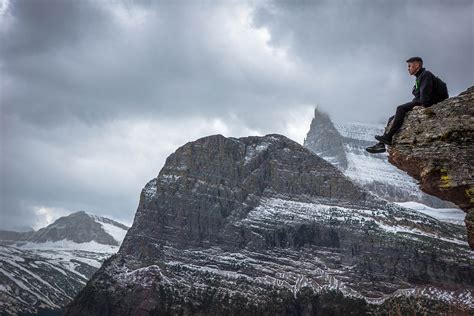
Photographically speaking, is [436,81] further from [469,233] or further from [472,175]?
[469,233]

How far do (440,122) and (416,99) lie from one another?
1.82 metres

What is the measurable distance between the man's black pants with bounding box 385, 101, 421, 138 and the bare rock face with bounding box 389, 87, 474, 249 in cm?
28

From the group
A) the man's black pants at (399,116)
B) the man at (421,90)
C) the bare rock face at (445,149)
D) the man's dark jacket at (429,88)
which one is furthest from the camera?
the man's black pants at (399,116)

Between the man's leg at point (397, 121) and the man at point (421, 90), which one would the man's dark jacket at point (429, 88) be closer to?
the man at point (421, 90)

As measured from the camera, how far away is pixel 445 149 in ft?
67.7

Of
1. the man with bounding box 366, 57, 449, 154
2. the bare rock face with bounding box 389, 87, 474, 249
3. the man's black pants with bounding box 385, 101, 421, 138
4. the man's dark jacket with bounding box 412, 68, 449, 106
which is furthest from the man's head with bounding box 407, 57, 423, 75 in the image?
the bare rock face with bounding box 389, 87, 474, 249

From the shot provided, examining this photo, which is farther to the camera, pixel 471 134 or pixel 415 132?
pixel 415 132

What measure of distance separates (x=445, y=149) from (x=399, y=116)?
9.36 ft

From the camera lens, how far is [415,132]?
71.5ft

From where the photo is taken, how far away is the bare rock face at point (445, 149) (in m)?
20.1

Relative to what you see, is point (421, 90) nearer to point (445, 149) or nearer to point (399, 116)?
point (399, 116)

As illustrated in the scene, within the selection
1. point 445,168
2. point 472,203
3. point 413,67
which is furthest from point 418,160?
point 413,67

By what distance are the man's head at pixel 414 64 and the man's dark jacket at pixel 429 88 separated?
0.60 ft

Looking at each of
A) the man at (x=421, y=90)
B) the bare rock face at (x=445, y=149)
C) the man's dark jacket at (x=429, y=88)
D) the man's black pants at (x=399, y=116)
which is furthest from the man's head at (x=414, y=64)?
the bare rock face at (x=445, y=149)
